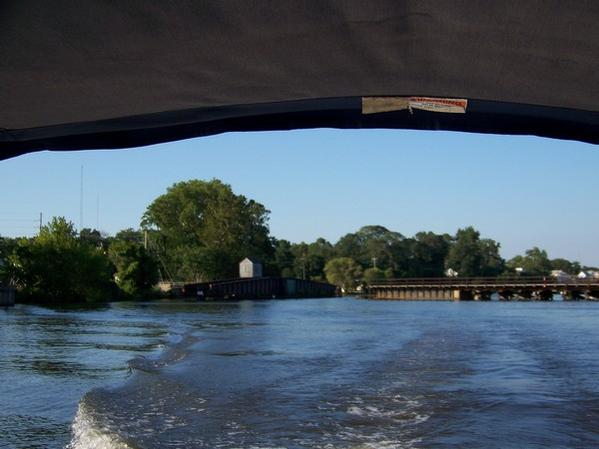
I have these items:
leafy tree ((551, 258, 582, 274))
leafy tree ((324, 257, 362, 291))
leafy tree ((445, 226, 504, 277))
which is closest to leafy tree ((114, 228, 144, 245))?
leafy tree ((324, 257, 362, 291))

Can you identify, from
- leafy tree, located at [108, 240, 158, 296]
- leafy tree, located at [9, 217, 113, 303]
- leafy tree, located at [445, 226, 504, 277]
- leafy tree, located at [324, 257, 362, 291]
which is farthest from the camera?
leafy tree, located at [445, 226, 504, 277]

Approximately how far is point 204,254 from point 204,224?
10.5 meters

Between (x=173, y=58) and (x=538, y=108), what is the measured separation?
4.05ft

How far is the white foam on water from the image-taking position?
6.46 metres

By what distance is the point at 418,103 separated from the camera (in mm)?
2332

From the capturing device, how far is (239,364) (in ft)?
43.4

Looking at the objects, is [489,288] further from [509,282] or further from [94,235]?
[94,235]

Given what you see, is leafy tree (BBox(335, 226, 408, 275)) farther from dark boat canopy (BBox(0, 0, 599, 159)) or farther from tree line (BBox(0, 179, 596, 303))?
dark boat canopy (BBox(0, 0, 599, 159))

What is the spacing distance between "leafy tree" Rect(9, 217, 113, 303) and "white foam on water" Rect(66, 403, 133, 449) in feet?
143

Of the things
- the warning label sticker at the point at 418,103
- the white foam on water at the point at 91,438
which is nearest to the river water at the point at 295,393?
the white foam on water at the point at 91,438

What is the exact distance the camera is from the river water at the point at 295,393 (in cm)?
699

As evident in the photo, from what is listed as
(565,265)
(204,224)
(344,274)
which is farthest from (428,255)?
(204,224)

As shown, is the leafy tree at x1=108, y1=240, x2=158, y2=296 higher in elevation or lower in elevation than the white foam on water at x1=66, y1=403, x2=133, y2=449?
higher

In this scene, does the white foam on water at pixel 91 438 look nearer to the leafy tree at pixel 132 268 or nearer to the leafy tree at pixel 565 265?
the leafy tree at pixel 132 268
